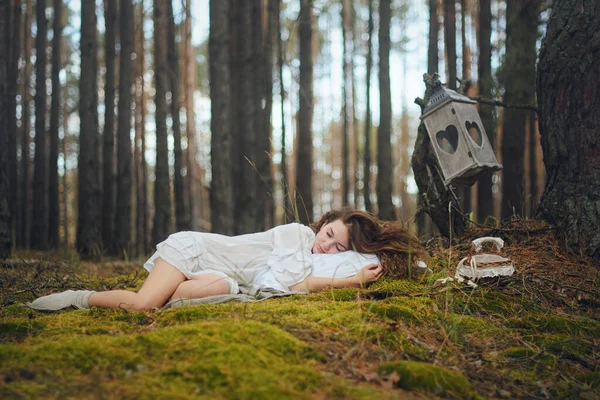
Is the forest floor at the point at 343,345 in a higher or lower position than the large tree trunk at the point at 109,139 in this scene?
lower

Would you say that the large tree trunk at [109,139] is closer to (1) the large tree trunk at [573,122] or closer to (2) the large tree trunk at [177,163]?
(2) the large tree trunk at [177,163]

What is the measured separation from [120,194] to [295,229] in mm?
7222

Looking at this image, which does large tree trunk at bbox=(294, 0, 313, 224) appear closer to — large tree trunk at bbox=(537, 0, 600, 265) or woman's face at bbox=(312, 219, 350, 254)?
woman's face at bbox=(312, 219, 350, 254)

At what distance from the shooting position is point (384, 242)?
151 inches

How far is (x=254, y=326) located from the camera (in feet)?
7.57

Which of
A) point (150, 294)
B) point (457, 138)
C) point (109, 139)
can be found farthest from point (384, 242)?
point (109, 139)

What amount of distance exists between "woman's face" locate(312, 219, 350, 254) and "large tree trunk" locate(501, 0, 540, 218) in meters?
4.13

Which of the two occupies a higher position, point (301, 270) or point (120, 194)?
point (120, 194)

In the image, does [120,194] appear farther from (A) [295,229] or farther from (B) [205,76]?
(B) [205,76]

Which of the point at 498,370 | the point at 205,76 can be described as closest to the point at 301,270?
the point at 498,370

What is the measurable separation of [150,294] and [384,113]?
6.88 meters

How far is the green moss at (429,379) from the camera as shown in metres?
1.99

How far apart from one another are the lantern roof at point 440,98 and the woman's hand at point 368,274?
1.49 m

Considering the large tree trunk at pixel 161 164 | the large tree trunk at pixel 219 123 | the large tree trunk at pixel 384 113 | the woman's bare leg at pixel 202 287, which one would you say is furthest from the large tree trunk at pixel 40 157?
the woman's bare leg at pixel 202 287
